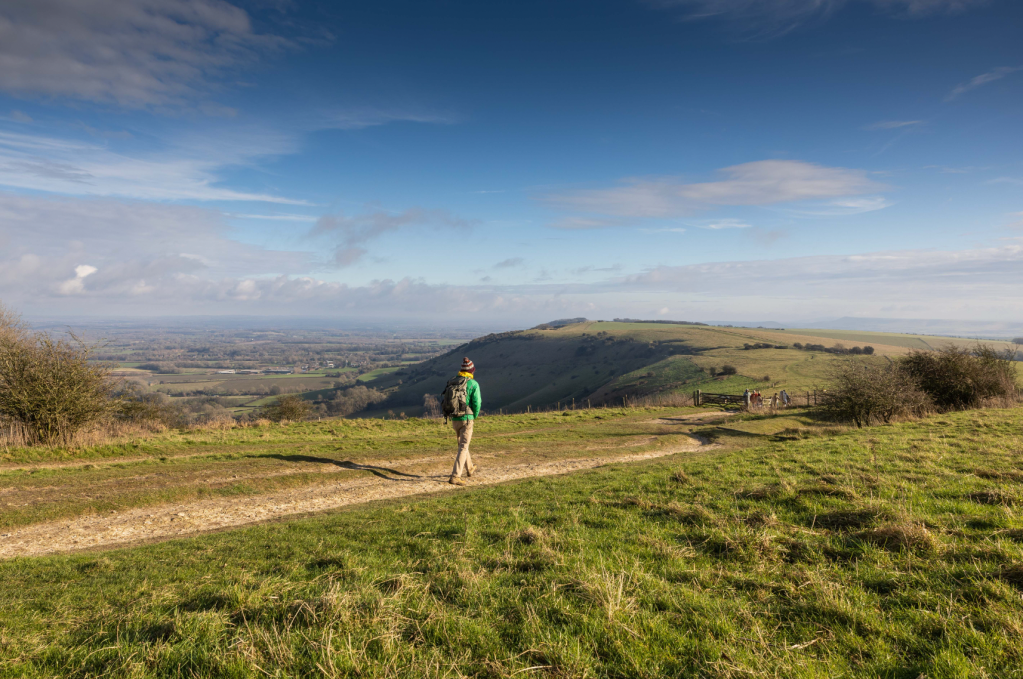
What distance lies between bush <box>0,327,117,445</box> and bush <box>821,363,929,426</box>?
111ft

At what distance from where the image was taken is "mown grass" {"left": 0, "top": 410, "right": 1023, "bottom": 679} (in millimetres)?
3490

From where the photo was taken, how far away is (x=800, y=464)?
37.8 ft

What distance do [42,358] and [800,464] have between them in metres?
26.4

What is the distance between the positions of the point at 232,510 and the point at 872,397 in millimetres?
27405

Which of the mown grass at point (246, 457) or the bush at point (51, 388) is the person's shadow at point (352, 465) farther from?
the bush at point (51, 388)

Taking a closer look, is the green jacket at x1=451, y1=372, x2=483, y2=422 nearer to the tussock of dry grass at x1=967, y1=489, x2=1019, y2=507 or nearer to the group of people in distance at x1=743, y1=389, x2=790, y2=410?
the tussock of dry grass at x1=967, y1=489, x2=1019, y2=507

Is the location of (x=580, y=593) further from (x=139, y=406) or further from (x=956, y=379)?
(x=956, y=379)

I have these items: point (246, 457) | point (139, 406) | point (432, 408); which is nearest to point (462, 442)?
point (246, 457)

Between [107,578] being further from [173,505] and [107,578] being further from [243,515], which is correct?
[173,505]

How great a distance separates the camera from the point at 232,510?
11.3m

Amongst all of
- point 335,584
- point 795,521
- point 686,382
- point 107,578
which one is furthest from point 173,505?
point 686,382

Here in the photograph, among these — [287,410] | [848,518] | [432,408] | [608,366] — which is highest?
[848,518]

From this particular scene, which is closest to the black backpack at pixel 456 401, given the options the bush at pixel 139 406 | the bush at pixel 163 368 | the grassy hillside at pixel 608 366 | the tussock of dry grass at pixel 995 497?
the tussock of dry grass at pixel 995 497

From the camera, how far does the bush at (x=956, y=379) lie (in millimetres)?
27625
